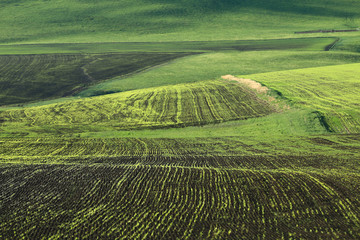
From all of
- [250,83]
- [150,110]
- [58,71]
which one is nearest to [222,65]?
[250,83]

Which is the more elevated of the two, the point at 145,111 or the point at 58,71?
the point at 58,71

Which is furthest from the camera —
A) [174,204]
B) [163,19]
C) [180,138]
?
[163,19]

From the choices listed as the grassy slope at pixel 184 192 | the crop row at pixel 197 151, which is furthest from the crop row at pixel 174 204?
the crop row at pixel 197 151

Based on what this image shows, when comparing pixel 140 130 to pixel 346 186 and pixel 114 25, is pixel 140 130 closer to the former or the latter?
pixel 346 186

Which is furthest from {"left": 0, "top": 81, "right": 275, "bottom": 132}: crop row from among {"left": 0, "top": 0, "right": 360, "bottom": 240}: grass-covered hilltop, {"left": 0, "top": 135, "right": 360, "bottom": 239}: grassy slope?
{"left": 0, "top": 135, "right": 360, "bottom": 239}: grassy slope

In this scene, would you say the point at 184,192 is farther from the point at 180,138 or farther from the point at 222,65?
the point at 222,65

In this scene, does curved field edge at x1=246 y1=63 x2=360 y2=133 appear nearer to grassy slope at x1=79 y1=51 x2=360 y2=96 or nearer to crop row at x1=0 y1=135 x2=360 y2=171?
crop row at x1=0 y1=135 x2=360 y2=171

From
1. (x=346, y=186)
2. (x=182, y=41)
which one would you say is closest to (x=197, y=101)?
(x=346, y=186)
